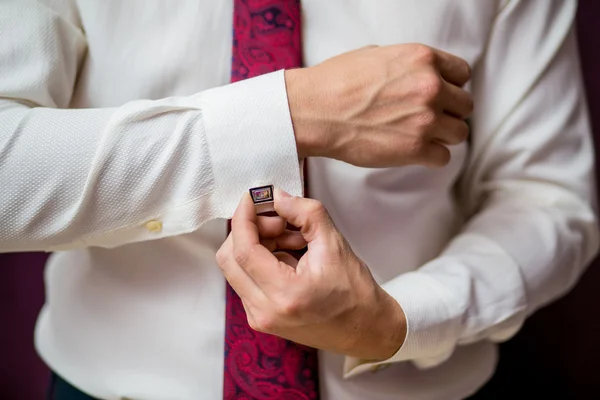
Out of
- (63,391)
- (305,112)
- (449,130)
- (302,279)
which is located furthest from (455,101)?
(63,391)

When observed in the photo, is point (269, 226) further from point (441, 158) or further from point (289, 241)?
point (441, 158)

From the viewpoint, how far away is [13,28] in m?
0.64

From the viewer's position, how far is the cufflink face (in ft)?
1.91

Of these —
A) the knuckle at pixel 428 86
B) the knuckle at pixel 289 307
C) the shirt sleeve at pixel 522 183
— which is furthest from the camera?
the shirt sleeve at pixel 522 183

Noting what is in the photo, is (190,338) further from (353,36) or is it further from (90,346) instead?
(353,36)

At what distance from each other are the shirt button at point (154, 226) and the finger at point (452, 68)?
35 cm

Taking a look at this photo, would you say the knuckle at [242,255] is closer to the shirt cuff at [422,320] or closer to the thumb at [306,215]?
the thumb at [306,215]

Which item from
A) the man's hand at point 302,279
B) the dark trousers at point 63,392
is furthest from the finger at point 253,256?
the dark trousers at point 63,392

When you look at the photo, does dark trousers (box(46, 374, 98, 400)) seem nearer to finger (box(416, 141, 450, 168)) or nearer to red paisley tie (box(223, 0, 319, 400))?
red paisley tie (box(223, 0, 319, 400))

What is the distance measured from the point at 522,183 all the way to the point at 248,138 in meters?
0.44

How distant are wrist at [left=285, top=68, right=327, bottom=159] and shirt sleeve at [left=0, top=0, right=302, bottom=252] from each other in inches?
0.4

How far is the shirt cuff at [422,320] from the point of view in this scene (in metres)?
0.66

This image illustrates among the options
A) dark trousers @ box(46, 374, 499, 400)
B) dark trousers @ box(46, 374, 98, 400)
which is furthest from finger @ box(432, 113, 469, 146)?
dark trousers @ box(46, 374, 98, 400)

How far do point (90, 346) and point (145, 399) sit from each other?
10cm
